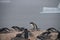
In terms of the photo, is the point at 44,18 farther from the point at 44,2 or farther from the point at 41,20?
the point at 44,2

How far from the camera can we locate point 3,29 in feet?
4.96

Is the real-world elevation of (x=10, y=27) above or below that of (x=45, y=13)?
below

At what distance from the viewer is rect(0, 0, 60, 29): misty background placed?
1.49 m

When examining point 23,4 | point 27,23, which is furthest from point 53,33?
point 23,4

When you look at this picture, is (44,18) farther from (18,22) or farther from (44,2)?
(18,22)

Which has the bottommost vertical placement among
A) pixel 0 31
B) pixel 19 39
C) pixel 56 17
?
pixel 19 39

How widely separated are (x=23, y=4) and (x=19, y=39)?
0.38 metres

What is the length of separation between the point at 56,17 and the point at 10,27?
1.69 ft

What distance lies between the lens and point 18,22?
152 centimetres

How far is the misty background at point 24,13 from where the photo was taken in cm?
149

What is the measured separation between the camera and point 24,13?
152 cm

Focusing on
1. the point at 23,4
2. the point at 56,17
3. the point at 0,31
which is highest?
the point at 23,4

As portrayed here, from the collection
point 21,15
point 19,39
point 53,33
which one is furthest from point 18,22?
point 53,33

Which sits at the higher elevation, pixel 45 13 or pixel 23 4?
pixel 23 4
